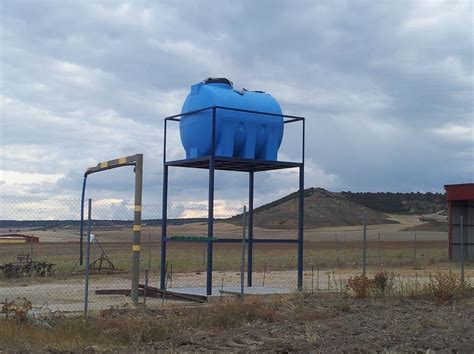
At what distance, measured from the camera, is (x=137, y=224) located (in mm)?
15594

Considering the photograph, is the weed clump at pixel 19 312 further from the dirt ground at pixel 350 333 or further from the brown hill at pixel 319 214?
the brown hill at pixel 319 214

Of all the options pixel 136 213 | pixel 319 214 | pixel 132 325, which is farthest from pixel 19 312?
pixel 319 214

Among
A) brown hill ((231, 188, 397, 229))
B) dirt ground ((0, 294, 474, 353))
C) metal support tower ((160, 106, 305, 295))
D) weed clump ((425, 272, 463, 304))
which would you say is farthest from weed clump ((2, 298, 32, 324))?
brown hill ((231, 188, 397, 229))

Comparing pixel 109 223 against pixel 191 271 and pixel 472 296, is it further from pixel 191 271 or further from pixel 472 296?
pixel 191 271

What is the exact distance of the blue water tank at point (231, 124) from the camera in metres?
18.3

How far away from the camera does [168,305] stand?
1595 centimetres

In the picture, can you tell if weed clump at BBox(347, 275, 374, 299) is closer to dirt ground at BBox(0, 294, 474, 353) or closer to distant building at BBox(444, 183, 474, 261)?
dirt ground at BBox(0, 294, 474, 353)

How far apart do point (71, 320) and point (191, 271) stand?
58.5 feet

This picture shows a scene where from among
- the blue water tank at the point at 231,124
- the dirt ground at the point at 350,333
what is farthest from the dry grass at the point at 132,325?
the blue water tank at the point at 231,124

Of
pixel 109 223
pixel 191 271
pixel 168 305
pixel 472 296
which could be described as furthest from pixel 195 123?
pixel 191 271

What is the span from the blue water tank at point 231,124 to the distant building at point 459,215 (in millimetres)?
21776

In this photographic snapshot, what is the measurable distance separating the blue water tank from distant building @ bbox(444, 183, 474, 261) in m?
21.8

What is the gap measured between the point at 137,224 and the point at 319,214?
422 feet

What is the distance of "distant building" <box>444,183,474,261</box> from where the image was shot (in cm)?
3844
